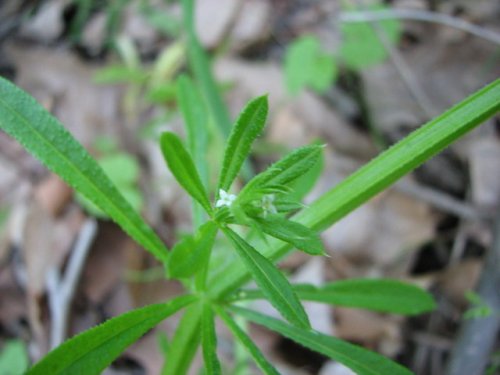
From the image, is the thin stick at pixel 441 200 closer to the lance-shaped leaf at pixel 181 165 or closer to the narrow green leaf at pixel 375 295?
the narrow green leaf at pixel 375 295

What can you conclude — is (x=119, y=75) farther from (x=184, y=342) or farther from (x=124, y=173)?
(x=184, y=342)

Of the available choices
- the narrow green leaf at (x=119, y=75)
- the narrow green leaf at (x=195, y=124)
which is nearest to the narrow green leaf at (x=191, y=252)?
the narrow green leaf at (x=195, y=124)

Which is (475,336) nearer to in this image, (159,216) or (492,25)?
(159,216)

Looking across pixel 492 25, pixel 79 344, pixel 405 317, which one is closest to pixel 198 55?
pixel 405 317

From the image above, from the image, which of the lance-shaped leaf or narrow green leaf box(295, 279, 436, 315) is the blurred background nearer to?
narrow green leaf box(295, 279, 436, 315)

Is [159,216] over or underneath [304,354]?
over
